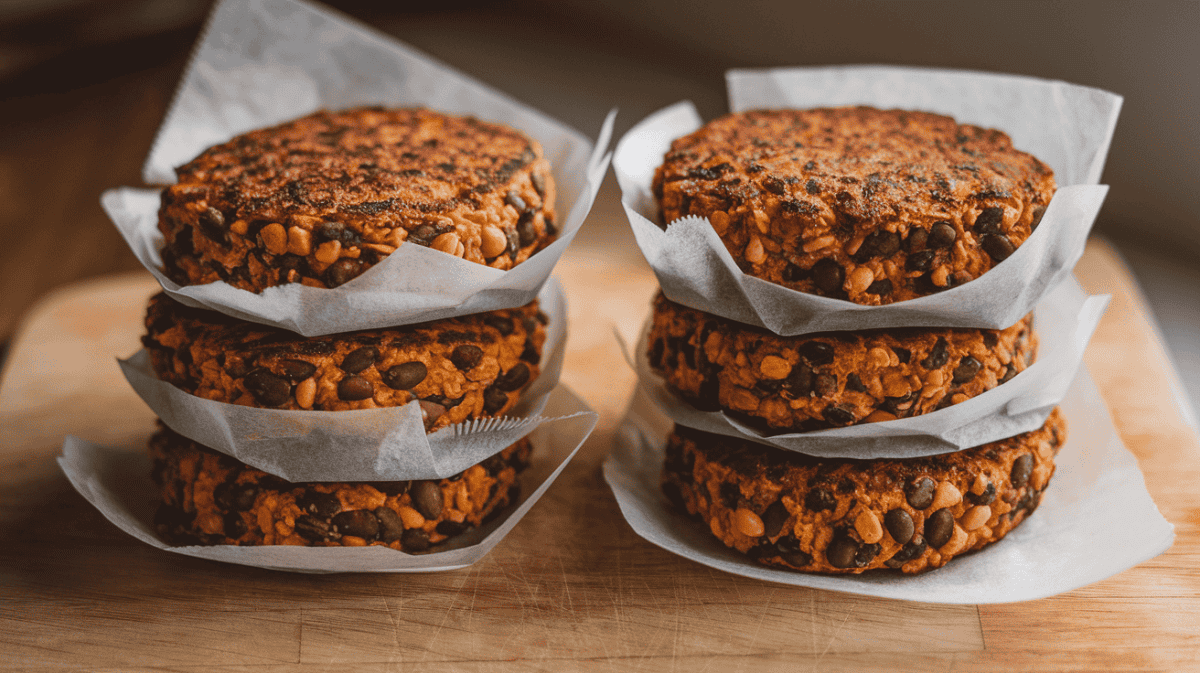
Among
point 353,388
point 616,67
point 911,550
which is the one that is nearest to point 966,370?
point 911,550

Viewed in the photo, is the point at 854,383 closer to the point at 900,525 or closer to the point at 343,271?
the point at 900,525

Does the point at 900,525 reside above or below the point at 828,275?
below

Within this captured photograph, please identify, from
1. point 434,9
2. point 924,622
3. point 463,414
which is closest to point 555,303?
point 463,414

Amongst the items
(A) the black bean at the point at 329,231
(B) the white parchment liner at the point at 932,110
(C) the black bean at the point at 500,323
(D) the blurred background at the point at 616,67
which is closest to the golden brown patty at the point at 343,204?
(A) the black bean at the point at 329,231

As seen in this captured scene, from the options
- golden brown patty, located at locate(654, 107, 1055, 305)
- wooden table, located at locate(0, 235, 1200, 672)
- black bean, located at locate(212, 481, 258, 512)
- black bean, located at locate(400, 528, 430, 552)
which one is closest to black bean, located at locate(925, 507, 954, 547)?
wooden table, located at locate(0, 235, 1200, 672)

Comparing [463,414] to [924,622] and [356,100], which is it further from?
[356,100]
